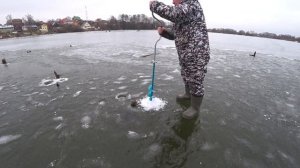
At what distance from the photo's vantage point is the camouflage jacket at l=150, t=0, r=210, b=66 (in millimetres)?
3482

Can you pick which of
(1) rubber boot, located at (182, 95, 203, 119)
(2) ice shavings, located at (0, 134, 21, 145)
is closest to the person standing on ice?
(1) rubber boot, located at (182, 95, 203, 119)

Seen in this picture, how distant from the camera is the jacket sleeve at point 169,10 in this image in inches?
135

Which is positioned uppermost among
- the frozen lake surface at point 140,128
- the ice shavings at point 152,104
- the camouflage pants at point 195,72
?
the camouflage pants at point 195,72

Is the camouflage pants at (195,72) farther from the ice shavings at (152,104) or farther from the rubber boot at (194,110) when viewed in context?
the ice shavings at (152,104)

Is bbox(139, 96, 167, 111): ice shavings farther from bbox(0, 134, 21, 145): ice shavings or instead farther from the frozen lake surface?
bbox(0, 134, 21, 145): ice shavings

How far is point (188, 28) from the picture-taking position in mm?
3875

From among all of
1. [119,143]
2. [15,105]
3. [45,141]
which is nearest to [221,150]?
[119,143]

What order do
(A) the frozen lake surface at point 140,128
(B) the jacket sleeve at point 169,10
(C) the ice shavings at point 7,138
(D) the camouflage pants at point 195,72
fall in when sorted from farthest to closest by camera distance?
(D) the camouflage pants at point 195,72 < (C) the ice shavings at point 7,138 < (B) the jacket sleeve at point 169,10 < (A) the frozen lake surface at point 140,128

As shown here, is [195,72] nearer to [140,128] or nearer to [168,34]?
[168,34]

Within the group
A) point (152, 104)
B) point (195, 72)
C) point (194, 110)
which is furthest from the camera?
point (152, 104)

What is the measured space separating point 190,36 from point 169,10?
2.57ft

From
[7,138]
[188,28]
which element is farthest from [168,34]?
[7,138]

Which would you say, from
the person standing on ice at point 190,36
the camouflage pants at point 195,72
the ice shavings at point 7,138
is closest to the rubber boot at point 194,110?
the person standing on ice at point 190,36

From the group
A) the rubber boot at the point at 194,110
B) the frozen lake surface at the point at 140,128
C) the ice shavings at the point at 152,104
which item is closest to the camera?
the frozen lake surface at the point at 140,128
